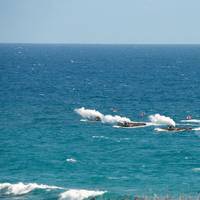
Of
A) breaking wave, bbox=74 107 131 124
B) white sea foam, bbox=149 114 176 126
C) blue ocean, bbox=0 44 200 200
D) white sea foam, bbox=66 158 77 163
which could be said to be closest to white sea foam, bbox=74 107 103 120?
breaking wave, bbox=74 107 131 124

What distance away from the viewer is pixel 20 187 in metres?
71.2

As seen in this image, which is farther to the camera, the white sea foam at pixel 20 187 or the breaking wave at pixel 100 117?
the breaking wave at pixel 100 117

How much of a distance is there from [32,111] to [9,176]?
47.1 metres

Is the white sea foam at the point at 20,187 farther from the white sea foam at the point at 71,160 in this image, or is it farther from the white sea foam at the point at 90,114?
the white sea foam at the point at 90,114

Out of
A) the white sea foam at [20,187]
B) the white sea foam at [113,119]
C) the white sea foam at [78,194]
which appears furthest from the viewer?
the white sea foam at [113,119]

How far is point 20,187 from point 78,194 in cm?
679

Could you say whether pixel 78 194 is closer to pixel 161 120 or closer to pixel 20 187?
pixel 20 187

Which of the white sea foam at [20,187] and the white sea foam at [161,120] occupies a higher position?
the white sea foam at [161,120]

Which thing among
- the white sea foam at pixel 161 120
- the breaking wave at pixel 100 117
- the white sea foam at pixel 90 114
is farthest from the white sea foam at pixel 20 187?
the white sea foam at pixel 90 114

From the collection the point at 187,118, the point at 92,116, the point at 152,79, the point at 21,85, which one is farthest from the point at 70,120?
the point at 152,79

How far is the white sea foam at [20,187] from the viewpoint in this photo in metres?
70.1

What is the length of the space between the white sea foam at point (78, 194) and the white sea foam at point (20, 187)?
277 cm

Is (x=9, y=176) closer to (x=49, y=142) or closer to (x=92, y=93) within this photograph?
(x=49, y=142)

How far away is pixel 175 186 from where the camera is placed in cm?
7362
